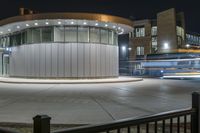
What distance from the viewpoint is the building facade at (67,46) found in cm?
2741

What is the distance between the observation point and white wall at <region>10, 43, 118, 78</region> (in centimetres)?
2756

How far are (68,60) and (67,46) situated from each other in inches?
54.9

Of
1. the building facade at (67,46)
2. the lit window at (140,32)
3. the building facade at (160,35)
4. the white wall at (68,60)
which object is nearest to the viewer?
the building facade at (67,46)

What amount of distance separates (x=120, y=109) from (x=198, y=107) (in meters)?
5.52

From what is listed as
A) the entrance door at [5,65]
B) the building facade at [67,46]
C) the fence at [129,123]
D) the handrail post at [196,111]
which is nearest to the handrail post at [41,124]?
the fence at [129,123]

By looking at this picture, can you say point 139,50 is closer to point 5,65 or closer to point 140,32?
point 140,32

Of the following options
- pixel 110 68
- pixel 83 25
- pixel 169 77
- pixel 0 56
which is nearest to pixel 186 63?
pixel 169 77

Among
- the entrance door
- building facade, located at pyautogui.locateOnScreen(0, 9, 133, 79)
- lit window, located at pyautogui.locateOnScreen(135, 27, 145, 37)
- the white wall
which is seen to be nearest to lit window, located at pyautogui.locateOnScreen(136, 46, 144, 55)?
lit window, located at pyautogui.locateOnScreen(135, 27, 145, 37)

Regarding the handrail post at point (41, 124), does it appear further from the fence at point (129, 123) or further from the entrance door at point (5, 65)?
the entrance door at point (5, 65)

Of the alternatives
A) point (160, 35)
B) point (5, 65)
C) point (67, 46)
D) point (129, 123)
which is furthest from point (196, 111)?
point (160, 35)

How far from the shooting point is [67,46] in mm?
27609

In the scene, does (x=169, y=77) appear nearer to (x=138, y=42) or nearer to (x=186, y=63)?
(x=186, y=63)

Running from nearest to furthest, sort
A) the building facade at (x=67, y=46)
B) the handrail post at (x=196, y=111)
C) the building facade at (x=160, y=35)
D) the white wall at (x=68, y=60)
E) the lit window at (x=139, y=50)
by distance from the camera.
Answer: the handrail post at (x=196, y=111), the building facade at (x=67, y=46), the white wall at (x=68, y=60), the building facade at (x=160, y=35), the lit window at (x=139, y=50)

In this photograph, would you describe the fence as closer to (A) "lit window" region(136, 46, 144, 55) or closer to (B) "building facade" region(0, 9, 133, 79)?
(B) "building facade" region(0, 9, 133, 79)
